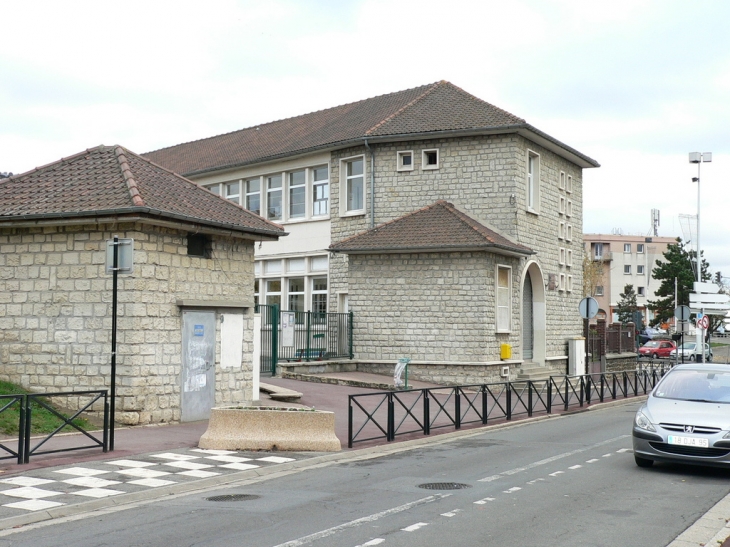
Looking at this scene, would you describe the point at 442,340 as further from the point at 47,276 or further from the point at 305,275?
the point at 47,276

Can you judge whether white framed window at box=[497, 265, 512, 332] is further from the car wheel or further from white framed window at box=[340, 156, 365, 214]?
the car wheel

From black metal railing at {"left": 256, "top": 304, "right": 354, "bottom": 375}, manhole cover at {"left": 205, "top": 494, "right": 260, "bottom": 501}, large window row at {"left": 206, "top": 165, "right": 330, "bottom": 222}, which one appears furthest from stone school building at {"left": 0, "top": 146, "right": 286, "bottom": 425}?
large window row at {"left": 206, "top": 165, "right": 330, "bottom": 222}

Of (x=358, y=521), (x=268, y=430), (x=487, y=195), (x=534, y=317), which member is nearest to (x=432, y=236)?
(x=487, y=195)

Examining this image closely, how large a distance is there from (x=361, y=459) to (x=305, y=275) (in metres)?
21.2

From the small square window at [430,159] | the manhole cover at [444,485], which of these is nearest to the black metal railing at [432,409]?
the manhole cover at [444,485]

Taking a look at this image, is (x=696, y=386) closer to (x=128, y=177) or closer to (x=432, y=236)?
(x=128, y=177)

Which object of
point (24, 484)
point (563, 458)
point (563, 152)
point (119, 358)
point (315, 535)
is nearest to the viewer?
point (315, 535)

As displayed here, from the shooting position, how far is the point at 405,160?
3169cm

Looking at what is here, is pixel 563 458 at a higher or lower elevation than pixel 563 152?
lower

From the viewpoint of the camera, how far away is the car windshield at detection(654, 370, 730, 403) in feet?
40.4

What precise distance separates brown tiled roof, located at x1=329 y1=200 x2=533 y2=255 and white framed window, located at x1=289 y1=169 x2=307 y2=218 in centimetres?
549

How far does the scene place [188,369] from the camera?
17.3 m

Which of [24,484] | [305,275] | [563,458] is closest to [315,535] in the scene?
[24,484]

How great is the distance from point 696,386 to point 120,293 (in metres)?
10.3
